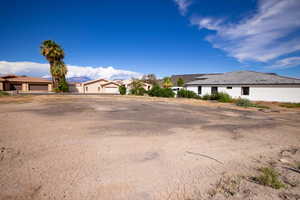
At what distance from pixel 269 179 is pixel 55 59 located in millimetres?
31802

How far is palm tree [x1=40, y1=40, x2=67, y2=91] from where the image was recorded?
80.3 ft

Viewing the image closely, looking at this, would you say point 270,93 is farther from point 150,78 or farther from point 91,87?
point 91,87

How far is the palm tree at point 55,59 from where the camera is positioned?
24484 mm

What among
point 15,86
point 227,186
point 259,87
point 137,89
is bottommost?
point 227,186

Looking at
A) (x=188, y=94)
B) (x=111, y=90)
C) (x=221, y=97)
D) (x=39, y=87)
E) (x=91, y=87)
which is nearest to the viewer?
(x=221, y=97)

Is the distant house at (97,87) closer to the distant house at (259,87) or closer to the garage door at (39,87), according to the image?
the garage door at (39,87)

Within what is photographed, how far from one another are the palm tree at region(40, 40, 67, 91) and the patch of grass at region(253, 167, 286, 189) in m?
30.8

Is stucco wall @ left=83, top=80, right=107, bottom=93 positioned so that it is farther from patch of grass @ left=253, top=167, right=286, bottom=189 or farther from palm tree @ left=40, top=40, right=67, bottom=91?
patch of grass @ left=253, top=167, right=286, bottom=189

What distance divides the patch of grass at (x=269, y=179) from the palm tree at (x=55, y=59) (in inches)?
1212

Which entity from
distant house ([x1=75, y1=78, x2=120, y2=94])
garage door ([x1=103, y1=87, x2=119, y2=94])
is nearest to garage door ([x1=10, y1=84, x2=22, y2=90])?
distant house ([x1=75, y1=78, x2=120, y2=94])

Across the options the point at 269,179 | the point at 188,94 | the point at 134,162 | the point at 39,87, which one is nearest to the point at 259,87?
the point at 188,94

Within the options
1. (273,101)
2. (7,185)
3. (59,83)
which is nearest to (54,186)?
(7,185)

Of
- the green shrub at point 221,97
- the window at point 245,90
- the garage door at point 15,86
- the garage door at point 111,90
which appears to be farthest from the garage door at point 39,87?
the window at point 245,90

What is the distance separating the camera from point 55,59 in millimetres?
25469
